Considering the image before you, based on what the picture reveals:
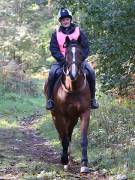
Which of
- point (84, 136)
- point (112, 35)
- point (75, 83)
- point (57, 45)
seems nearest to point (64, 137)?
point (84, 136)

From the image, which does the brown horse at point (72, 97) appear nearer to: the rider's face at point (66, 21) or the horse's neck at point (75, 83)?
the horse's neck at point (75, 83)

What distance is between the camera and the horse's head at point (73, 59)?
8930mm

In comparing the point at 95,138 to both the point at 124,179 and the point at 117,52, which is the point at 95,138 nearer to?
the point at 117,52

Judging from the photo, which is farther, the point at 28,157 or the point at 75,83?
the point at 28,157

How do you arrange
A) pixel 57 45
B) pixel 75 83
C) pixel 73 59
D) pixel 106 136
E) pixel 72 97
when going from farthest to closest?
pixel 106 136, pixel 57 45, pixel 72 97, pixel 75 83, pixel 73 59

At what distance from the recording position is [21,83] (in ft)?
93.2

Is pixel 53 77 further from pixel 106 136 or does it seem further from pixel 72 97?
pixel 106 136

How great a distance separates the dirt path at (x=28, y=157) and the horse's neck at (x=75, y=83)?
1553 millimetres

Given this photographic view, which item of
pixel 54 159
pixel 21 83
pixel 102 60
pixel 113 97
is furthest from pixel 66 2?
pixel 21 83

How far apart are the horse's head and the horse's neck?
184 millimetres

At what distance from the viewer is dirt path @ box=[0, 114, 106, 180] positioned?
8.52 m

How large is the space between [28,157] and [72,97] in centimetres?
207

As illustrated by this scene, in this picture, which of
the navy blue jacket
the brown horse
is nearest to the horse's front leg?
the brown horse

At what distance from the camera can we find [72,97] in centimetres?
950
